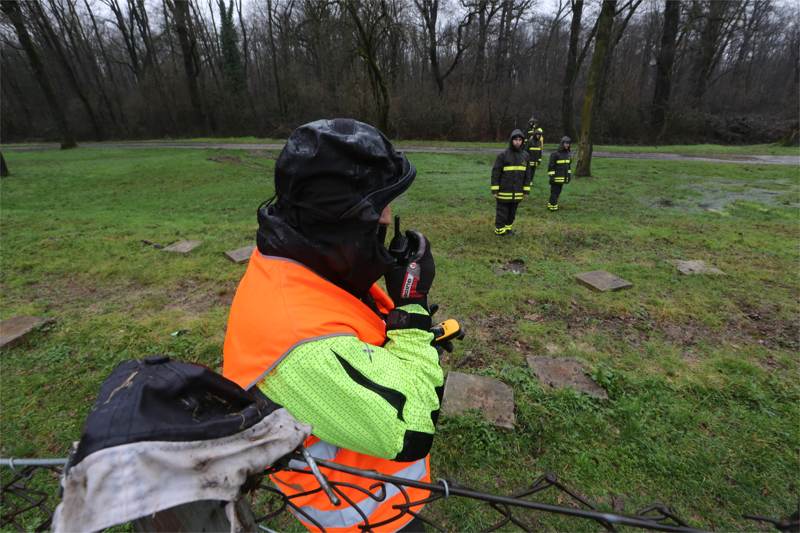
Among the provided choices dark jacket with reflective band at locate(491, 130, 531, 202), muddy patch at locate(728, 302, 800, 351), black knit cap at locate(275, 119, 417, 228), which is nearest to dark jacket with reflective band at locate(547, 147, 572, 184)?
dark jacket with reflective band at locate(491, 130, 531, 202)

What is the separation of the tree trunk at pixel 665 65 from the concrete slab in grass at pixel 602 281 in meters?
25.5

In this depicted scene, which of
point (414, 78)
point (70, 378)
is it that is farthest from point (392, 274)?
point (414, 78)

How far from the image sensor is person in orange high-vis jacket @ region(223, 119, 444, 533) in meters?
1.12

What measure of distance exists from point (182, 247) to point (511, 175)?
564 cm

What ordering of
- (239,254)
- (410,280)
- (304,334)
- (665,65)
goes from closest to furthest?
(304,334)
(410,280)
(239,254)
(665,65)

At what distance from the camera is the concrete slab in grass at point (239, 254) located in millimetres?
5726

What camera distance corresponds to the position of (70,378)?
3.35m

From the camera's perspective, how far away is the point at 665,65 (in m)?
24.8

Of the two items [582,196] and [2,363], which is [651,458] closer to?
[2,363]

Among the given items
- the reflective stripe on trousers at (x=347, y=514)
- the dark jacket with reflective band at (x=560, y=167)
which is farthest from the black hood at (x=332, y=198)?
the dark jacket with reflective band at (x=560, y=167)

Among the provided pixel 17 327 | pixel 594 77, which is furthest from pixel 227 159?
pixel 594 77

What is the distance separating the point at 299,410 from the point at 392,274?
27.0 inches

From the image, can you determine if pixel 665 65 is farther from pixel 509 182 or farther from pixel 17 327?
pixel 17 327

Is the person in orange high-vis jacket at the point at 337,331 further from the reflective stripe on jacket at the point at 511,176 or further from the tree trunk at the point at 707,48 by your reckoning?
the tree trunk at the point at 707,48
